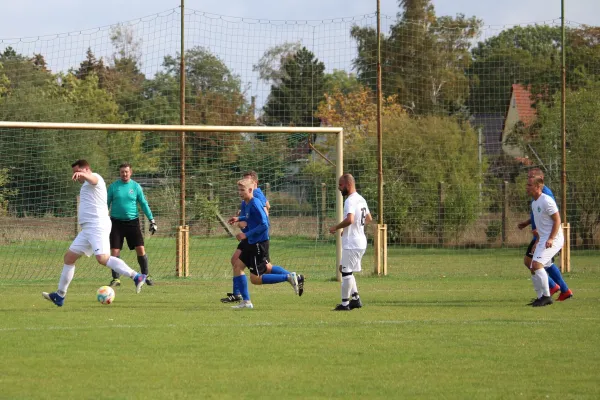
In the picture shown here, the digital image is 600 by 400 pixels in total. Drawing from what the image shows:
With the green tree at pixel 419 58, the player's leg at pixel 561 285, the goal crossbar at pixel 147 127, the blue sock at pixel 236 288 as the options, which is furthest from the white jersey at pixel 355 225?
the green tree at pixel 419 58

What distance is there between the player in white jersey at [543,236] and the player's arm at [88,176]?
20.6ft

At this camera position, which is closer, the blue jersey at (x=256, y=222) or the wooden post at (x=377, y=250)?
the blue jersey at (x=256, y=222)

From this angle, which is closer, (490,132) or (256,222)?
(256,222)

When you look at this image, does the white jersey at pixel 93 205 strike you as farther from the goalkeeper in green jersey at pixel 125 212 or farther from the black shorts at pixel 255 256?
the goalkeeper in green jersey at pixel 125 212

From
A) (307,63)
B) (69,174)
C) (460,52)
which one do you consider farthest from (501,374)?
(307,63)

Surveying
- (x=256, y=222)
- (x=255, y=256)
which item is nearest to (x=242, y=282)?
(x=255, y=256)

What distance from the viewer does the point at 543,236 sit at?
14047mm

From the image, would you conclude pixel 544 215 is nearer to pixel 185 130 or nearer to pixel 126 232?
pixel 185 130

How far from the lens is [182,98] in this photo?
20.1m

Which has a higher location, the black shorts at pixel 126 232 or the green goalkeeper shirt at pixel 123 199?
the green goalkeeper shirt at pixel 123 199

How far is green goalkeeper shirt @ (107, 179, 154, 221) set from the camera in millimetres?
17422

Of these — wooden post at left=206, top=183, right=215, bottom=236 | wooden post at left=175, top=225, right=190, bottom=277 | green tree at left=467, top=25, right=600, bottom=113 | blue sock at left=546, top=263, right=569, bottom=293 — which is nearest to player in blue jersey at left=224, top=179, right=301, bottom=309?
blue sock at left=546, top=263, right=569, bottom=293

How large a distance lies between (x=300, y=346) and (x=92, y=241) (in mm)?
4763

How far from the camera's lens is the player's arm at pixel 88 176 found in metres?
13.1
